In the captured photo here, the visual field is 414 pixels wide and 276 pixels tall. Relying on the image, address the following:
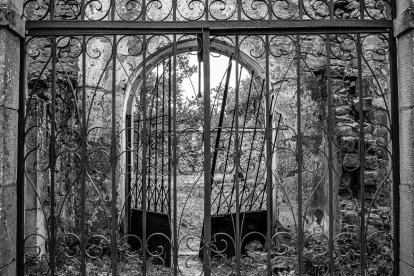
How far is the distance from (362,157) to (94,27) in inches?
85.2

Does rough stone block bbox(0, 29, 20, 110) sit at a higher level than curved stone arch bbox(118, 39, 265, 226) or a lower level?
lower

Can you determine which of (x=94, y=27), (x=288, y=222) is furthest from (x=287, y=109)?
(x=94, y=27)

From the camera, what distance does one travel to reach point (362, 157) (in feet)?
9.63

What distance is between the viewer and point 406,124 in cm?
274

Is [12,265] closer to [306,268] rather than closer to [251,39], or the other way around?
[306,268]

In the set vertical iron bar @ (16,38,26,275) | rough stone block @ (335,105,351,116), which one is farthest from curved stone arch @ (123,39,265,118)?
vertical iron bar @ (16,38,26,275)

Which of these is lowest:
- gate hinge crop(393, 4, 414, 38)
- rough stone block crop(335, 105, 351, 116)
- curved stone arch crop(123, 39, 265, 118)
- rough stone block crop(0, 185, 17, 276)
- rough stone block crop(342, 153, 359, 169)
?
rough stone block crop(0, 185, 17, 276)

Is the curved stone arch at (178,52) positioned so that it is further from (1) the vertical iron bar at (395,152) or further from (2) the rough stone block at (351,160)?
(1) the vertical iron bar at (395,152)

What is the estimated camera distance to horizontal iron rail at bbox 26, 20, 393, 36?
2.91m

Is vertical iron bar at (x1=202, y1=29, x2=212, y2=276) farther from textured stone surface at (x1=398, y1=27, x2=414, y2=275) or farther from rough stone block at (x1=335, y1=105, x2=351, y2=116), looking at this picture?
rough stone block at (x1=335, y1=105, x2=351, y2=116)

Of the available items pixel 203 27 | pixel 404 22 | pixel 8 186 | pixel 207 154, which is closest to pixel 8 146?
pixel 8 186

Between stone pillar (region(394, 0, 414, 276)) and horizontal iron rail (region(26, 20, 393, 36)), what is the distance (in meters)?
0.18

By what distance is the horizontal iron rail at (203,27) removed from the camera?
291 cm

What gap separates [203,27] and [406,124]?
1.57 metres
